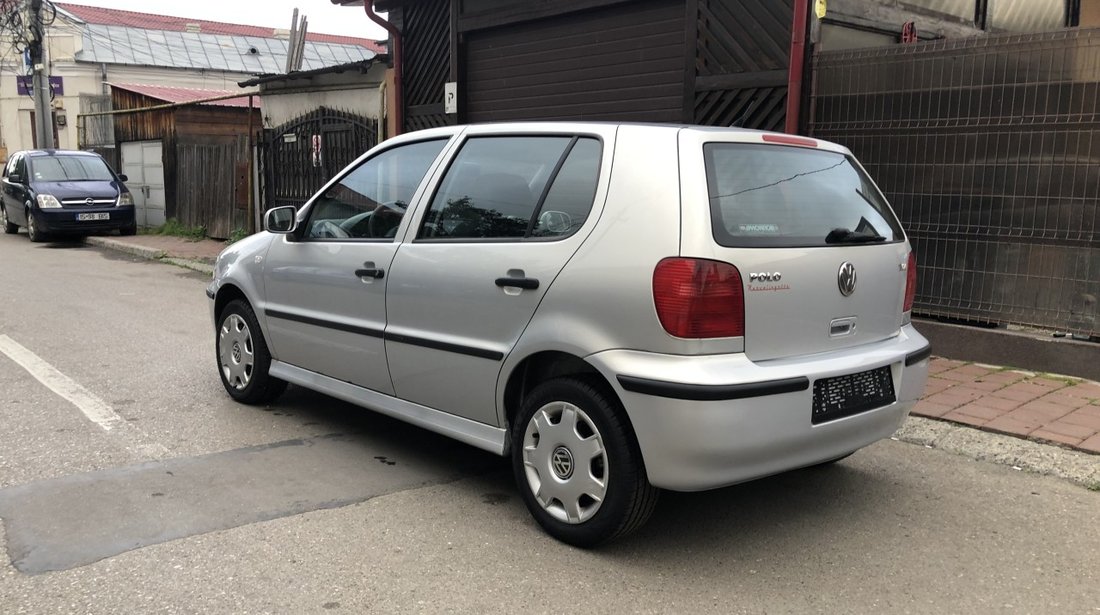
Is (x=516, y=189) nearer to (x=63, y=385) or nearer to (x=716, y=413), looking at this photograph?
(x=716, y=413)

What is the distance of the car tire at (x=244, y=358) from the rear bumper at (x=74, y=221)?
40.4 ft

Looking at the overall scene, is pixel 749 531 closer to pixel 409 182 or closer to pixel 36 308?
pixel 409 182

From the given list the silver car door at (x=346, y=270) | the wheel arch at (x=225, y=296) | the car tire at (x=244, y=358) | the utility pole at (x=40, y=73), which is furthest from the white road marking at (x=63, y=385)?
the utility pole at (x=40, y=73)

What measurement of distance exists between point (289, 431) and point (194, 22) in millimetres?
38644

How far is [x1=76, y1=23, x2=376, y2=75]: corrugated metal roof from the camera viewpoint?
1254 inches

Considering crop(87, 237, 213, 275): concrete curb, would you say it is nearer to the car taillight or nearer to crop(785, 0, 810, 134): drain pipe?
crop(785, 0, 810, 134): drain pipe

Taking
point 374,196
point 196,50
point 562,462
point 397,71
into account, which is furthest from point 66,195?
point 196,50

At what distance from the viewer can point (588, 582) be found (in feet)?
10.7

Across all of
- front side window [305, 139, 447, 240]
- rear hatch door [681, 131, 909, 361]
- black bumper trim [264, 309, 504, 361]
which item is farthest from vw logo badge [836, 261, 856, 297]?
front side window [305, 139, 447, 240]

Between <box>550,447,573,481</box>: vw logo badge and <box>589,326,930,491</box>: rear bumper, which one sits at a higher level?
<box>589,326,930,491</box>: rear bumper

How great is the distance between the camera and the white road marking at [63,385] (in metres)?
5.16

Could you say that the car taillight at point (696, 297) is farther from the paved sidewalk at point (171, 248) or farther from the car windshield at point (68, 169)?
the car windshield at point (68, 169)

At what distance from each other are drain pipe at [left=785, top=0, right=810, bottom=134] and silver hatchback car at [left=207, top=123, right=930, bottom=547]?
3.37 metres

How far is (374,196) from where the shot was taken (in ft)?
15.3
